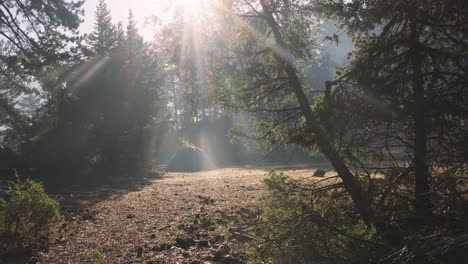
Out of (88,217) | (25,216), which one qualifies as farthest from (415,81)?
(88,217)

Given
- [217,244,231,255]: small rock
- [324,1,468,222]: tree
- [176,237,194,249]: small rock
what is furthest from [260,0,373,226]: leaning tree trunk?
[176,237,194,249]: small rock

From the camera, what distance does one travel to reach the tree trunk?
19.0ft

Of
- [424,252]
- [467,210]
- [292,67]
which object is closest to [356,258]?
[424,252]

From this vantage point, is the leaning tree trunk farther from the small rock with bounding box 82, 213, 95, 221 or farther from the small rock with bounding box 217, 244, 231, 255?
the small rock with bounding box 82, 213, 95, 221

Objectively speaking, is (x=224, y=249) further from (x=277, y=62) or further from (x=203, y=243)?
(x=277, y=62)

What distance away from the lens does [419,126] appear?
19.2 ft

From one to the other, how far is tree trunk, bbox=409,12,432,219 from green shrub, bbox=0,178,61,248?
20.4 ft

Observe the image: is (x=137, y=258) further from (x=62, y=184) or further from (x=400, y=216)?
(x=62, y=184)

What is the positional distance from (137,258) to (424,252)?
4259mm

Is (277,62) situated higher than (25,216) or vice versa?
(277,62)

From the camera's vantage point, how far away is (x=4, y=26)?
47.8ft

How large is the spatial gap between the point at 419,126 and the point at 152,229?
5523 mm

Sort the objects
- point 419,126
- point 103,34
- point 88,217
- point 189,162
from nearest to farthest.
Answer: point 419,126, point 88,217, point 103,34, point 189,162

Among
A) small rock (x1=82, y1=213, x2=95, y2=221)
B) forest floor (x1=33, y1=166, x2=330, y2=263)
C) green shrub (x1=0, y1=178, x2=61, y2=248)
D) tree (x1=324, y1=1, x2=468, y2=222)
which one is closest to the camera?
tree (x1=324, y1=1, x2=468, y2=222)
